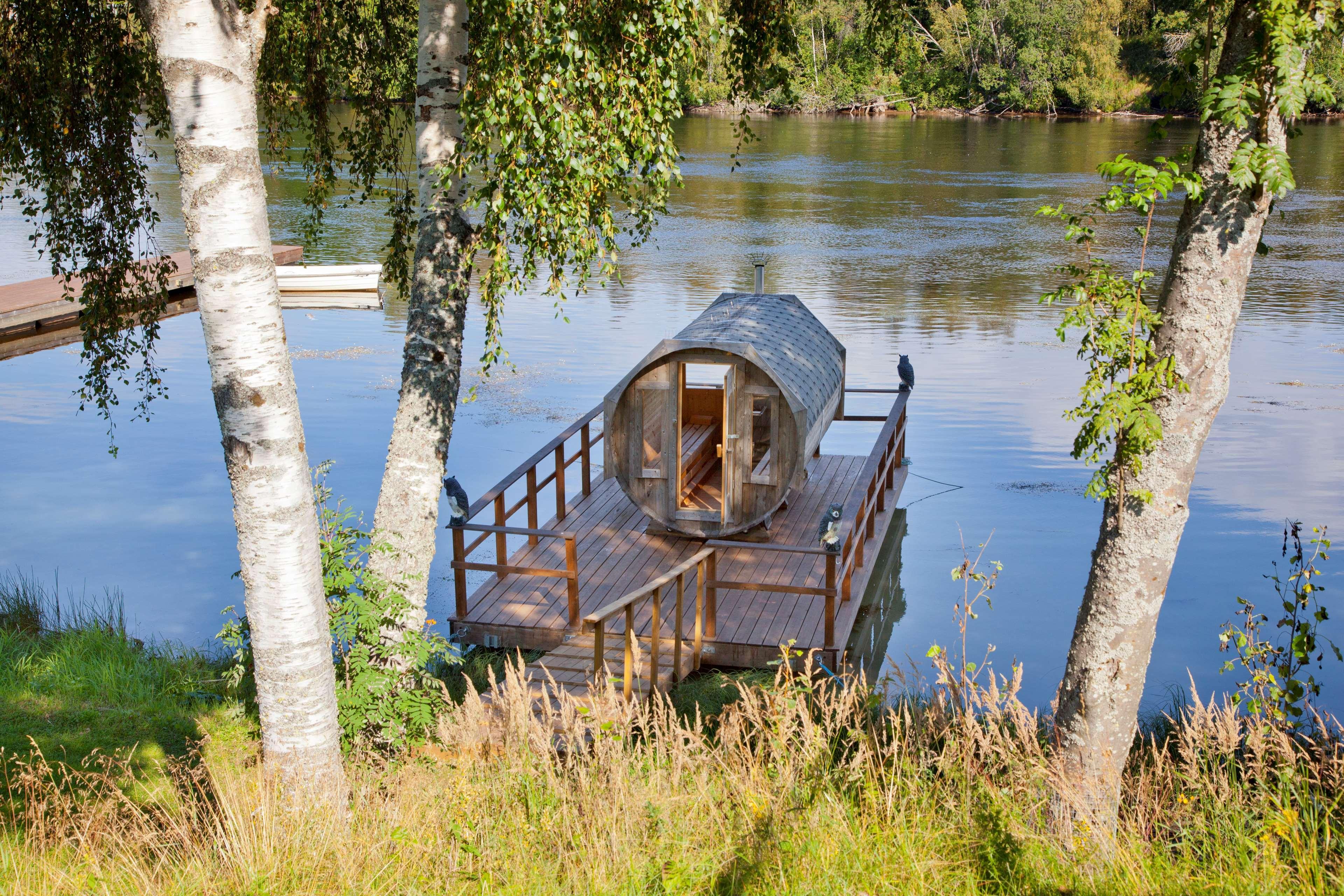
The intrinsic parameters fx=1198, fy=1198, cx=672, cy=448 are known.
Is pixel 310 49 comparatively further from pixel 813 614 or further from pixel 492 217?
pixel 813 614

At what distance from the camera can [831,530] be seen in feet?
31.9

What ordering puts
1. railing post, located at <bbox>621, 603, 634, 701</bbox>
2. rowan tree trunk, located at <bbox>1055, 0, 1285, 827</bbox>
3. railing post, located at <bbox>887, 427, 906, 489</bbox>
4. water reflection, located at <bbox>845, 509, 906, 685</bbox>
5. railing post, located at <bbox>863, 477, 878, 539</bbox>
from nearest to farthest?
rowan tree trunk, located at <bbox>1055, 0, 1285, 827</bbox>, railing post, located at <bbox>621, 603, 634, 701</bbox>, water reflection, located at <bbox>845, 509, 906, 685</bbox>, railing post, located at <bbox>863, 477, 878, 539</bbox>, railing post, located at <bbox>887, 427, 906, 489</bbox>

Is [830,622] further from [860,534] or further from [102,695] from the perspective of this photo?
[102,695]

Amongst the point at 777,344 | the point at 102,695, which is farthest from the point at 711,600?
the point at 102,695

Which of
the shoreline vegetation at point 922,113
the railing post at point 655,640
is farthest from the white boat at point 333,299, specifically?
the shoreline vegetation at point 922,113

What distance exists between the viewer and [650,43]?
19.6 ft

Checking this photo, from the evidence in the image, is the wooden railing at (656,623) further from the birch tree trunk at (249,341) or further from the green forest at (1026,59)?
the green forest at (1026,59)

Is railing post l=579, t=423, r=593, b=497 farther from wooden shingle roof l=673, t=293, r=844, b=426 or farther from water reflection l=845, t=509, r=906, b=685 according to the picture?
water reflection l=845, t=509, r=906, b=685

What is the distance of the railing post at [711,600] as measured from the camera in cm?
961

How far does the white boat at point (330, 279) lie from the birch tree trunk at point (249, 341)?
23.2 metres

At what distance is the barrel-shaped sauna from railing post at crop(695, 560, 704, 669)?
1.78m

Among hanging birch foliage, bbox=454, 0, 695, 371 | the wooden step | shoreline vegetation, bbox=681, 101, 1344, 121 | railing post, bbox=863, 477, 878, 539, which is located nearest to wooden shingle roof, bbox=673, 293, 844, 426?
railing post, bbox=863, 477, 878, 539

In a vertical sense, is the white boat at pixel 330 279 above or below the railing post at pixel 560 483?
above

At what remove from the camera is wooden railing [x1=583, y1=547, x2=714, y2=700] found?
7.95 meters
